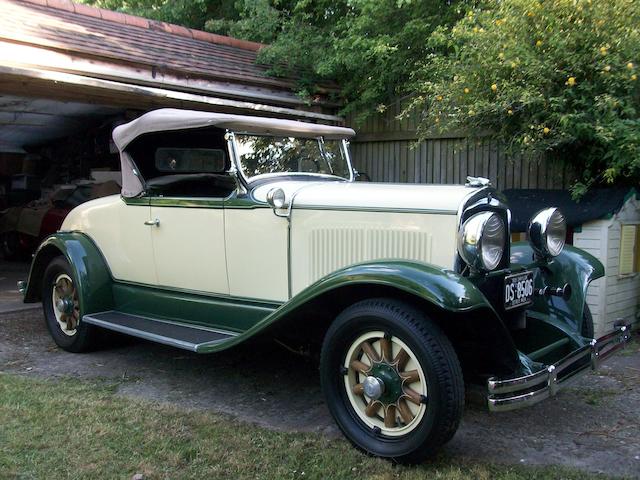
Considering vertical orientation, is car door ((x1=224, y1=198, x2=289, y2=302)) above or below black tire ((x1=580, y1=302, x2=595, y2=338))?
above

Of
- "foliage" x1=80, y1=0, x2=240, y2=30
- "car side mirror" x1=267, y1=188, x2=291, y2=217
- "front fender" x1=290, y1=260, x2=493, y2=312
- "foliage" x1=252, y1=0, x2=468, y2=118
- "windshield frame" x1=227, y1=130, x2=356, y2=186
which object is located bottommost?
"front fender" x1=290, y1=260, x2=493, y2=312

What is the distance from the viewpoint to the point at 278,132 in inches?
173

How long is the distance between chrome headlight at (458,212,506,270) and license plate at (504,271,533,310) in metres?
0.16

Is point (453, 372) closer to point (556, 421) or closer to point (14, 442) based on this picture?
point (556, 421)

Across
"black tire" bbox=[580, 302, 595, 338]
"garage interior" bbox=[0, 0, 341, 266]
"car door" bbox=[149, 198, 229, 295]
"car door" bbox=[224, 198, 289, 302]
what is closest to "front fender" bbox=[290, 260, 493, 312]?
"car door" bbox=[224, 198, 289, 302]

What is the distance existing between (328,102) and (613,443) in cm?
635

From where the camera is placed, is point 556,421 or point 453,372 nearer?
point 453,372

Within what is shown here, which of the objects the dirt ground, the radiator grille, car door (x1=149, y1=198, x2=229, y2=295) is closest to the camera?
the dirt ground

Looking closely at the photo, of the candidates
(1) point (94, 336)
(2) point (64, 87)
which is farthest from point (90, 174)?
(1) point (94, 336)

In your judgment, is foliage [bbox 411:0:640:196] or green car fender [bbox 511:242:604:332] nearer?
green car fender [bbox 511:242:604:332]

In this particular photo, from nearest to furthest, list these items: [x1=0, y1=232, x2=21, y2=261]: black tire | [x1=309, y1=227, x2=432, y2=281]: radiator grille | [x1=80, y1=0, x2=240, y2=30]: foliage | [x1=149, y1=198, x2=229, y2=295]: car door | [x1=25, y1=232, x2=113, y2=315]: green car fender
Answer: [x1=309, y1=227, x2=432, y2=281]: radiator grille
[x1=149, y1=198, x2=229, y2=295]: car door
[x1=25, y1=232, x2=113, y2=315]: green car fender
[x1=0, y1=232, x2=21, y2=261]: black tire
[x1=80, y1=0, x2=240, y2=30]: foliage

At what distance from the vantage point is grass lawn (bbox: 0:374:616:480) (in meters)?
2.92

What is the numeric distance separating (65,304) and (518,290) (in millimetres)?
3678

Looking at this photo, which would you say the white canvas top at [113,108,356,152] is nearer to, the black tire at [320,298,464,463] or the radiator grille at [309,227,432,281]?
the radiator grille at [309,227,432,281]
